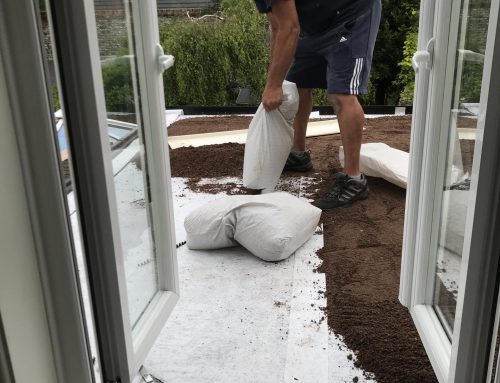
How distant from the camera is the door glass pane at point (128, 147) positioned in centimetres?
145

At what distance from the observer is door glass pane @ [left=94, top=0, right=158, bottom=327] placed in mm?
1450

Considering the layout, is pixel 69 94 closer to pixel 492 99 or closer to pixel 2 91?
pixel 2 91

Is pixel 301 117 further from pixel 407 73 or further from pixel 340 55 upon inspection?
pixel 407 73

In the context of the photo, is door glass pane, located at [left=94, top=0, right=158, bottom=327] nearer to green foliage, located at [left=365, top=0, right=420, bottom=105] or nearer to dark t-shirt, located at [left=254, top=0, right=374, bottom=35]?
dark t-shirt, located at [left=254, top=0, right=374, bottom=35]

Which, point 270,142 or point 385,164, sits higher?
point 270,142

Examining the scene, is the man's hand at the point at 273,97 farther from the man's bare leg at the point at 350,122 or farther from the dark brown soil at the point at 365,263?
the dark brown soil at the point at 365,263

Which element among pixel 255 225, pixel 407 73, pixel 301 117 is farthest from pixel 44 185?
pixel 407 73

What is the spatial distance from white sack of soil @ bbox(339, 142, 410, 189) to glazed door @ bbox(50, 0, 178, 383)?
5.93 ft

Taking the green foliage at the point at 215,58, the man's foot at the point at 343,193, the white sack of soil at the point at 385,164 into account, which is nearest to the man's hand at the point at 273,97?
the man's foot at the point at 343,193

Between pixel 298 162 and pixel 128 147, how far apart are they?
7.55 ft

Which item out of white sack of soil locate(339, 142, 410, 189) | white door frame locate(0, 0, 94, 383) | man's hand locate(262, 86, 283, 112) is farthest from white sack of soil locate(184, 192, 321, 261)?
white door frame locate(0, 0, 94, 383)

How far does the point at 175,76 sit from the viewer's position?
660cm

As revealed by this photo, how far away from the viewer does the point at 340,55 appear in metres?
3.17

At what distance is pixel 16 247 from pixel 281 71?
7.31ft
